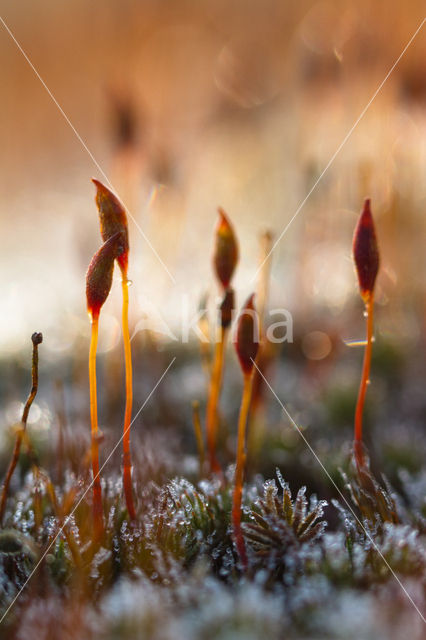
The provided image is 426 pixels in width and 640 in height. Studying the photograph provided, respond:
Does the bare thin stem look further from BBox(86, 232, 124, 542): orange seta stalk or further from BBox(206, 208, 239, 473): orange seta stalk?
BBox(86, 232, 124, 542): orange seta stalk

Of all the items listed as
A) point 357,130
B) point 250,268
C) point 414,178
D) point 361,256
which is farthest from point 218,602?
point 357,130

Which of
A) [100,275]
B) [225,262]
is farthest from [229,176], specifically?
[100,275]

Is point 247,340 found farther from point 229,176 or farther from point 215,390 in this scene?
point 229,176

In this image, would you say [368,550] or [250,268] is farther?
[250,268]

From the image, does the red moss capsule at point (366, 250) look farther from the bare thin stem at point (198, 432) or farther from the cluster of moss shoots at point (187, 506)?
the bare thin stem at point (198, 432)

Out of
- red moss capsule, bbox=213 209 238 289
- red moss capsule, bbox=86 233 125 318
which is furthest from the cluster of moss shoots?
red moss capsule, bbox=213 209 238 289

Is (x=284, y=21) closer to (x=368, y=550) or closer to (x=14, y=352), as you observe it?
(x=14, y=352)
